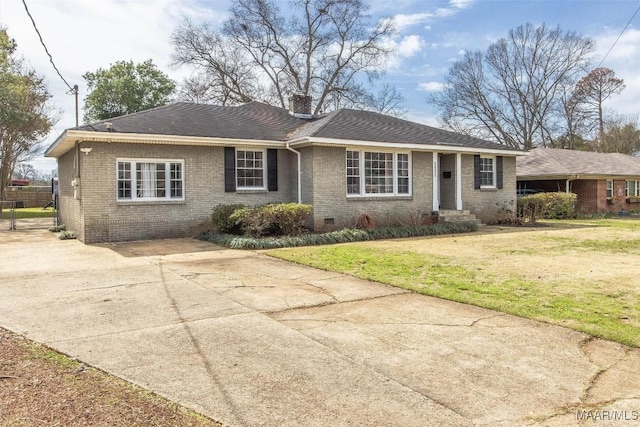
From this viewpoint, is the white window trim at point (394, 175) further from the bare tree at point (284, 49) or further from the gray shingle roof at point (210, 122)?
the bare tree at point (284, 49)

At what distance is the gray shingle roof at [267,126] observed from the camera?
559 inches

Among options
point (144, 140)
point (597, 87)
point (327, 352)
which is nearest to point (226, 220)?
point (144, 140)

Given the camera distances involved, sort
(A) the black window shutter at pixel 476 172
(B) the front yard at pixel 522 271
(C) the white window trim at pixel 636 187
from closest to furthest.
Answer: (B) the front yard at pixel 522 271, (A) the black window shutter at pixel 476 172, (C) the white window trim at pixel 636 187

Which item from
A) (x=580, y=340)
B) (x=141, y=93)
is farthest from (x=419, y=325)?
(x=141, y=93)

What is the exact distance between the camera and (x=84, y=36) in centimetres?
1087

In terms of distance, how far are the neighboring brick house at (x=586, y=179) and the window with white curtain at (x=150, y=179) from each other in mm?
20130

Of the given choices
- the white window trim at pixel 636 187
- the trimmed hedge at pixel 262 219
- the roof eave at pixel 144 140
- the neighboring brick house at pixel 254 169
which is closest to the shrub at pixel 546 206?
the neighboring brick house at pixel 254 169

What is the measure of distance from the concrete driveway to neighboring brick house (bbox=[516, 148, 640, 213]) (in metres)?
22.4

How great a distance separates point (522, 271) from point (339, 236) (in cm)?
627

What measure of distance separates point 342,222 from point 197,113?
21.5 ft

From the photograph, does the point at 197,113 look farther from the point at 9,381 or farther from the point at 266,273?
the point at 9,381

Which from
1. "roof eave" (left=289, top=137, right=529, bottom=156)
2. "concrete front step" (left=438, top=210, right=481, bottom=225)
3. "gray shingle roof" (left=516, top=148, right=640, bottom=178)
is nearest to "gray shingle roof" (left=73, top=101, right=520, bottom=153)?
"roof eave" (left=289, top=137, right=529, bottom=156)

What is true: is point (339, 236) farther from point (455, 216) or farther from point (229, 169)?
point (455, 216)

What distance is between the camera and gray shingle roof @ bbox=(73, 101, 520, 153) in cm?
1419
